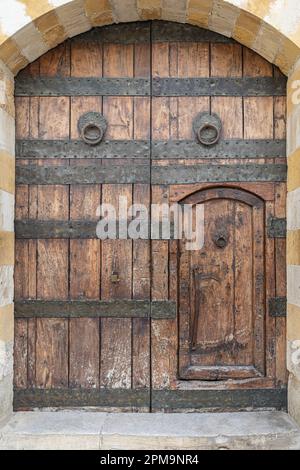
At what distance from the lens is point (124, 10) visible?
268 centimetres

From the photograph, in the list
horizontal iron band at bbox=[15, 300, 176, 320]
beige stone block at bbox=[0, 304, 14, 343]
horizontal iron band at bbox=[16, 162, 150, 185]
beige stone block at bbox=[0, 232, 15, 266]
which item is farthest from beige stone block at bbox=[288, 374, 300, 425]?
beige stone block at bbox=[0, 232, 15, 266]

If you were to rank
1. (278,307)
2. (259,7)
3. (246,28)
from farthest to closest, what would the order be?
(278,307) → (246,28) → (259,7)

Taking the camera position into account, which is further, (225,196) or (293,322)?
(225,196)

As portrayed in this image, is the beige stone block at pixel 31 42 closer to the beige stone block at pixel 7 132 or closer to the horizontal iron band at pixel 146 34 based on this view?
the horizontal iron band at pixel 146 34

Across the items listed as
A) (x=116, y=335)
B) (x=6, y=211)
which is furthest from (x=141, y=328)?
(x=6, y=211)

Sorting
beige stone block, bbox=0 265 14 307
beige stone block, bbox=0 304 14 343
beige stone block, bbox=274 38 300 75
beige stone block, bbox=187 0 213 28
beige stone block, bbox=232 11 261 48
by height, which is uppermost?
beige stone block, bbox=187 0 213 28

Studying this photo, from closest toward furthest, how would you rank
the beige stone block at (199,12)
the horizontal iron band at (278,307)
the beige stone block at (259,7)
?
1. the beige stone block at (259,7)
2. the beige stone block at (199,12)
3. the horizontal iron band at (278,307)

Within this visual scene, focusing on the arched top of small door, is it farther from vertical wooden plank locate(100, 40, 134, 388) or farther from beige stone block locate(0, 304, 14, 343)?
beige stone block locate(0, 304, 14, 343)

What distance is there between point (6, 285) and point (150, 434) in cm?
113

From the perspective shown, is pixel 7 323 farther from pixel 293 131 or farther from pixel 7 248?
pixel 293 131

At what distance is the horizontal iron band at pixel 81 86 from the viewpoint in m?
2.78

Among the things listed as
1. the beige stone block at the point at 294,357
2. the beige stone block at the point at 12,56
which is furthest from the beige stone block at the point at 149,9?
the beige stone block at the point at 294,357

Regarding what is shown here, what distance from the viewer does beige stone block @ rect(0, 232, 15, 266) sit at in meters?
2.60

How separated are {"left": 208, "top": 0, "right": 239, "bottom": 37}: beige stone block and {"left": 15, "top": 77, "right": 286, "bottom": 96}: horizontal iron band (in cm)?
27
